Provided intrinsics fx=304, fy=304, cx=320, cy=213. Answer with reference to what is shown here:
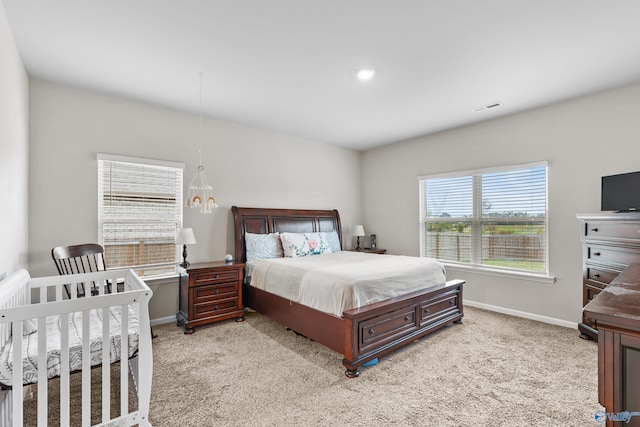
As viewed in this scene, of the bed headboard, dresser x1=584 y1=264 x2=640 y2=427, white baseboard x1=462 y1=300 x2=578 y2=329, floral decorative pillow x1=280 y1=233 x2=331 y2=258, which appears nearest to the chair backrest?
the bed headboard

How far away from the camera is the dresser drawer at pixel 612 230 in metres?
2.62

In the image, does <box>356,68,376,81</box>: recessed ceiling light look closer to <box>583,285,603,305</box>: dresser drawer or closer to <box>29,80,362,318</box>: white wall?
<box>29,80,362,318</box>: white wall

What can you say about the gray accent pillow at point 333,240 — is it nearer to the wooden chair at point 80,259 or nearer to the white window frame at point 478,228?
the white window frame at point 478,228

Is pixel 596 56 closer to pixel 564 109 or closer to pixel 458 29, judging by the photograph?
pixel 564 109

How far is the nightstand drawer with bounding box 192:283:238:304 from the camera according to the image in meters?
3.47

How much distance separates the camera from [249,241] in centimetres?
417

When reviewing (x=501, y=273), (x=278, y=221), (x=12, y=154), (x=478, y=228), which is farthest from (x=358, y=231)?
(x=12, y=154)

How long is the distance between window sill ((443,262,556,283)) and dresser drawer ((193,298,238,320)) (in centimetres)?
321

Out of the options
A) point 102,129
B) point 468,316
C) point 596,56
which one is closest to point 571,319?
point 468,316

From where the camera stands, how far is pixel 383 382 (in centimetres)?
237

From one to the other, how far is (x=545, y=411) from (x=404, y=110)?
323cm

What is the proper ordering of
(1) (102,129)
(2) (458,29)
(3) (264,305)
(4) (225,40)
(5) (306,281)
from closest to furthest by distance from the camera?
(2) (458,29), (4) (225,40), (5) (306,281), (1) (102,129), (3) (264,305)

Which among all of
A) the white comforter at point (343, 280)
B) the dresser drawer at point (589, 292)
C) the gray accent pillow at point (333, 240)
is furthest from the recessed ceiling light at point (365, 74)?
the dresser drawer at point (589, 292)

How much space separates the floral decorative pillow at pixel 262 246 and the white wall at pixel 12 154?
2222 mm
